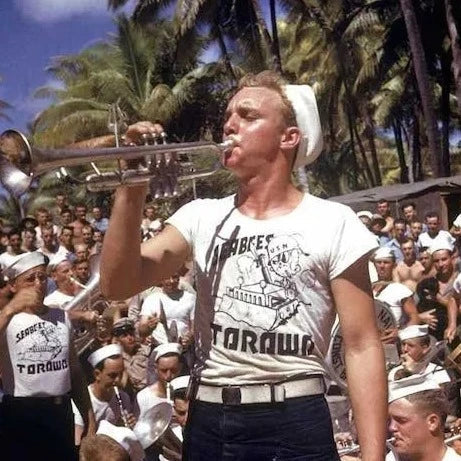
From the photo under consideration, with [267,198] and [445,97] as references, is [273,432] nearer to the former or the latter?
[267,198]

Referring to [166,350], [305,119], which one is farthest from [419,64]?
[305,119]

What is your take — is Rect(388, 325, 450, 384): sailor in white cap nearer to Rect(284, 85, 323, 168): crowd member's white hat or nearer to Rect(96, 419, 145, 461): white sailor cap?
Rect(96, 419, 145, 461): white sailor cap

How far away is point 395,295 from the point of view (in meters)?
8.78

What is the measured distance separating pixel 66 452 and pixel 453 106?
33.4 meters

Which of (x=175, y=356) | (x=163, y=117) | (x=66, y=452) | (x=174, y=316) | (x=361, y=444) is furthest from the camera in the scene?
(x=163, y=117)

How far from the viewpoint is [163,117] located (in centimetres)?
3128

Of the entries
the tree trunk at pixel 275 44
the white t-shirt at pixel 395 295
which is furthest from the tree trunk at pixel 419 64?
the white t-shirt at pixel 395 295

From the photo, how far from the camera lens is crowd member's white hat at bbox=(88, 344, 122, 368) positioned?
7305mm

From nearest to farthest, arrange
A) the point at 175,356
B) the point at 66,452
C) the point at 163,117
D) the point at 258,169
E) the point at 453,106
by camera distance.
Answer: the point at 258,169
the point at 66,452
the point at 175,356
the point at 163,117
the point at 453,106

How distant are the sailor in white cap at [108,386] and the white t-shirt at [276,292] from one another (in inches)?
170

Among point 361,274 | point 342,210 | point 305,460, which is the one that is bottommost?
point 305,460

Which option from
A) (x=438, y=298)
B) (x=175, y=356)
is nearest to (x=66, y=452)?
(x=175, y=356)

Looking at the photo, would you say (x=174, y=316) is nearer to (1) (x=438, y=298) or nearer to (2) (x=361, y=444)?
(1) (x=438, y=298)

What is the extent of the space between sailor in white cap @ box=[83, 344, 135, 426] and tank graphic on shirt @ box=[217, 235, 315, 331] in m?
4.41
